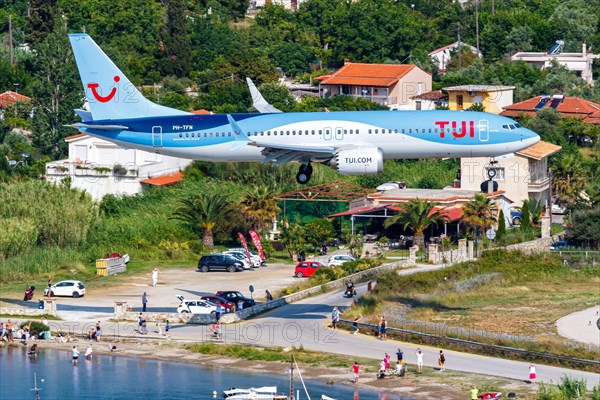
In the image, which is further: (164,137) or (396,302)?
(396,302)

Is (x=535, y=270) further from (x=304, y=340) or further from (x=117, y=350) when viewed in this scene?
(x=117, y=350)

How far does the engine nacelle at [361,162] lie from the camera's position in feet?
343

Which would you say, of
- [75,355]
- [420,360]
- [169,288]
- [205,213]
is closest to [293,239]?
[205,213]

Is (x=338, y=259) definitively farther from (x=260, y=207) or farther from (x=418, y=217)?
(x=260, y=207)

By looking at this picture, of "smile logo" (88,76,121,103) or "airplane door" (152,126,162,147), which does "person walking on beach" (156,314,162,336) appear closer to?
"smile logo" (88,76,121,103)

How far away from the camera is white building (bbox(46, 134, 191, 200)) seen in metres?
174

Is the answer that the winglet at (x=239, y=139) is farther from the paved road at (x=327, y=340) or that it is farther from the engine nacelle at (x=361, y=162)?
the paved road at (x=327, y=340)

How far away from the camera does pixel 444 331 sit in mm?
119438

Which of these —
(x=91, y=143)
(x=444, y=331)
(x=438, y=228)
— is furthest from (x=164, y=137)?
(x=91, y=143)

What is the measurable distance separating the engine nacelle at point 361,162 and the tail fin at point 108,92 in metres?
13.1

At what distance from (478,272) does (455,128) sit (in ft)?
149

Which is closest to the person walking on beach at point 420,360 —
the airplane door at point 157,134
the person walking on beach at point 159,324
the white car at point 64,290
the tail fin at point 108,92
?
the airplane door at point 157,134

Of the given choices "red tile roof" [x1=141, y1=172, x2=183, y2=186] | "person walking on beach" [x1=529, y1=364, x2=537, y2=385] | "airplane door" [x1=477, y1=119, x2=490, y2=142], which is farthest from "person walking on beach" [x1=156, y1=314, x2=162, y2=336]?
"red tile roof" [x1=141, y1=172, x2=183, y2=186]

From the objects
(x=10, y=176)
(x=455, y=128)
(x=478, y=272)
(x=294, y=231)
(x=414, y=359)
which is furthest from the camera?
(x=10, y=176)
